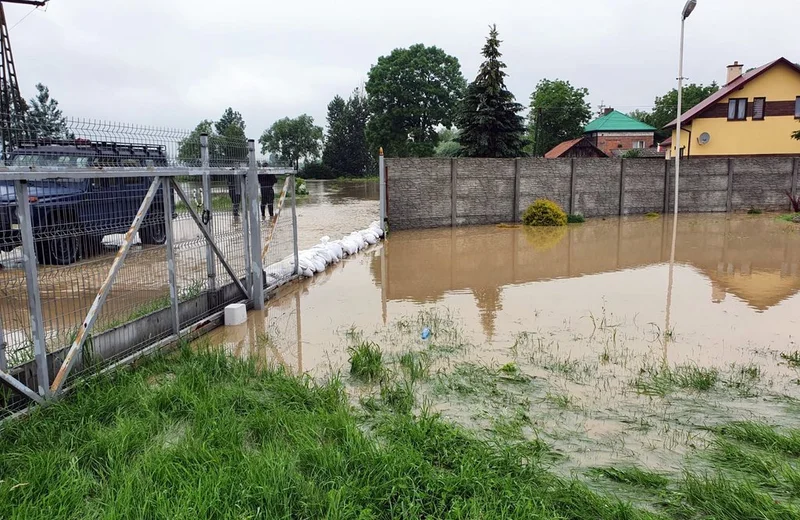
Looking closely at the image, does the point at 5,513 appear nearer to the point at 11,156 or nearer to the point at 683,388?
the point at 11,156

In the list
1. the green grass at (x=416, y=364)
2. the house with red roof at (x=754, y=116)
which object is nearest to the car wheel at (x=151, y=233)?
the green grass at (x=416, y=364)

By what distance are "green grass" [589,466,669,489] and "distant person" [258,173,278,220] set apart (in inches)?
219

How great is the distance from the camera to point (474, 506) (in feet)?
8.38

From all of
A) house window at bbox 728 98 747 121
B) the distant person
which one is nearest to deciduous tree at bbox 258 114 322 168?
house window at bbox 728 98 747 121

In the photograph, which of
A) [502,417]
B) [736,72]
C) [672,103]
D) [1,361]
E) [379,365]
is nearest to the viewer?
[1,361]

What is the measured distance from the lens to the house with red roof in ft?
91.2

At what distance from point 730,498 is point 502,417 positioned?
142 centimetres

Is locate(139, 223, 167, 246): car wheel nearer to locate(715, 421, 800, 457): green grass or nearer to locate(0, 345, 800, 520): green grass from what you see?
locate(0, 345, 800, 520): green grass

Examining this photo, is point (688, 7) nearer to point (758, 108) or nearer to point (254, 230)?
point (254, 230)

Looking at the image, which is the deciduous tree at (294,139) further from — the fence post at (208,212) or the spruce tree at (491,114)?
the fence post at (208,212)

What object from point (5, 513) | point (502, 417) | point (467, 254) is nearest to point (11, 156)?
point (5, 513)

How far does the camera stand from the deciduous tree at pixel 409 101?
48438 millimetres

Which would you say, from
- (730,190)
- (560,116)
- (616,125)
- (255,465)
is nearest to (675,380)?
(255,465)

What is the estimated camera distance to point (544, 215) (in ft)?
50.3
